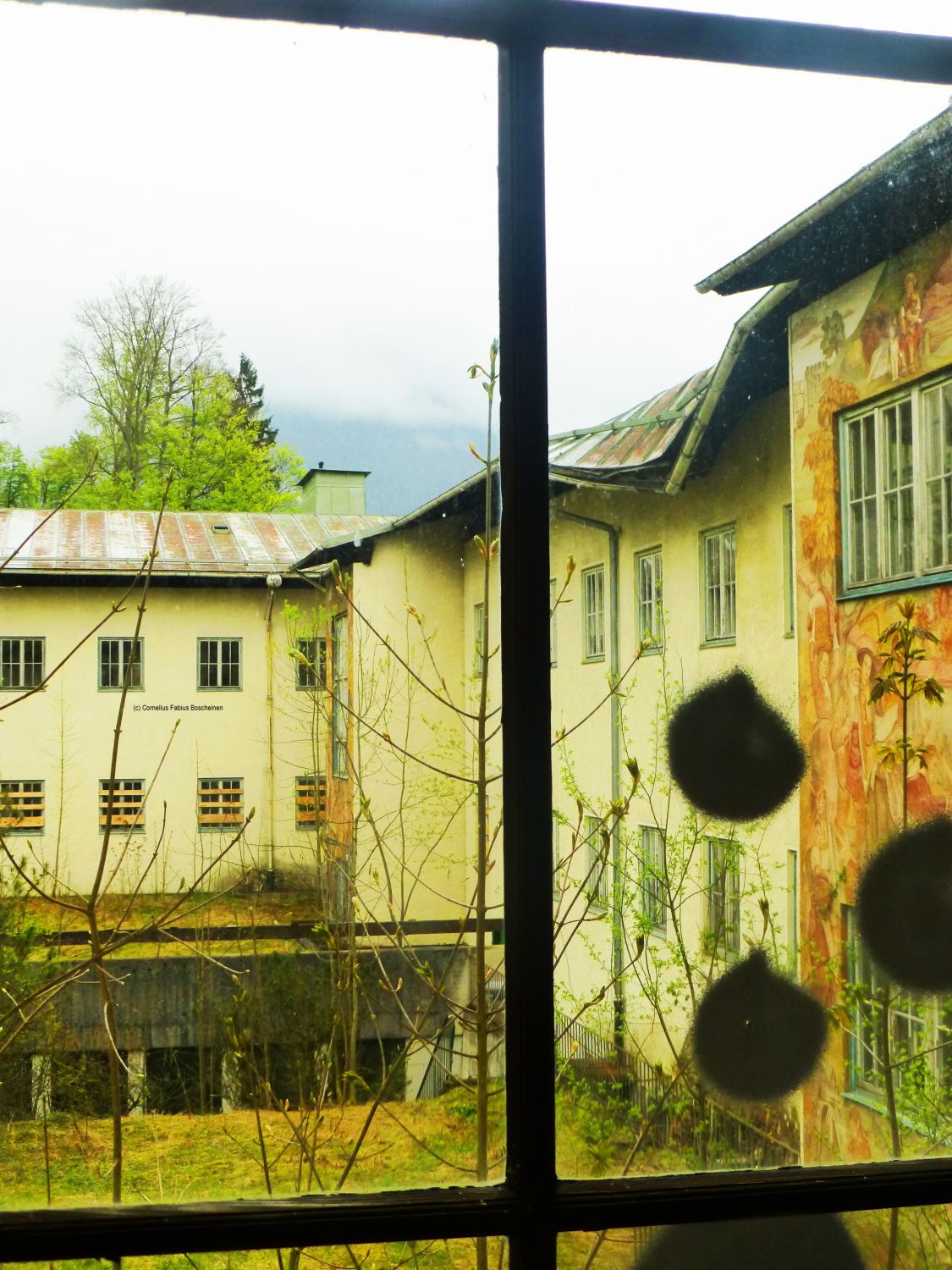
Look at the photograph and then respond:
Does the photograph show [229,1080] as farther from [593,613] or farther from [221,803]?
[593,613]

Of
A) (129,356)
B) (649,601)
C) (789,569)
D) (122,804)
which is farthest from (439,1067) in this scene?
(129,356)

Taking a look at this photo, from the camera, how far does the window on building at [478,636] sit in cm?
111

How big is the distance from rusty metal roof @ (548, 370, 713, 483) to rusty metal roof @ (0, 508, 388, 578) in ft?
0.62

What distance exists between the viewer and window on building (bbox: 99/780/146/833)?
1.05 metres

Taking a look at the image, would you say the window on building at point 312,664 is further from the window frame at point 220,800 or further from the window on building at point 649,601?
the window on building at point 649,601

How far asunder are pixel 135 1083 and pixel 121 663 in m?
0.37

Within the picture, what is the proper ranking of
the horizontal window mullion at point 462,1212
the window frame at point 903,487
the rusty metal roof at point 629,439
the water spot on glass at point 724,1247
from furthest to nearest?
the window frame at point 903,487 < the rusty metal roof at point 629,439 < the water spot on glass at point 724,1247 < the horizontal window mullion at point 462,1212

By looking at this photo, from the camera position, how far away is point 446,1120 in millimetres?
1063

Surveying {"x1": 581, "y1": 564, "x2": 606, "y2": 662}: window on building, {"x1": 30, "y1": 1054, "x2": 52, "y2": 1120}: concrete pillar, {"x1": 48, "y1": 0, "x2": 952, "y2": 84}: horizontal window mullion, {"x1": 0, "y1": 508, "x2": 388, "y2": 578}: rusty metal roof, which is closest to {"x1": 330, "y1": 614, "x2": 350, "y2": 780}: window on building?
{"x1": 0, "y1": 508, "x2": 388, "y2": 578}: rusty metal roof

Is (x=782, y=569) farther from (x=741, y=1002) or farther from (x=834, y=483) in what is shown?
(x=741, y=1002)

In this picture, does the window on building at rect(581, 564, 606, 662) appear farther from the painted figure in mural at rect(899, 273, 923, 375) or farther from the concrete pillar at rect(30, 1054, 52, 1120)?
the concrete pillar at rect(30, 1054, 52, 1120)

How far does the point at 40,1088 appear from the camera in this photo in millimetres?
996

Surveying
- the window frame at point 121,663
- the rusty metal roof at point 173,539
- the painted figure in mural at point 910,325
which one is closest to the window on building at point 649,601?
the rusty metal roof at point 173,539

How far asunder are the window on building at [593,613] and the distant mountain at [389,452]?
0.53 ft
